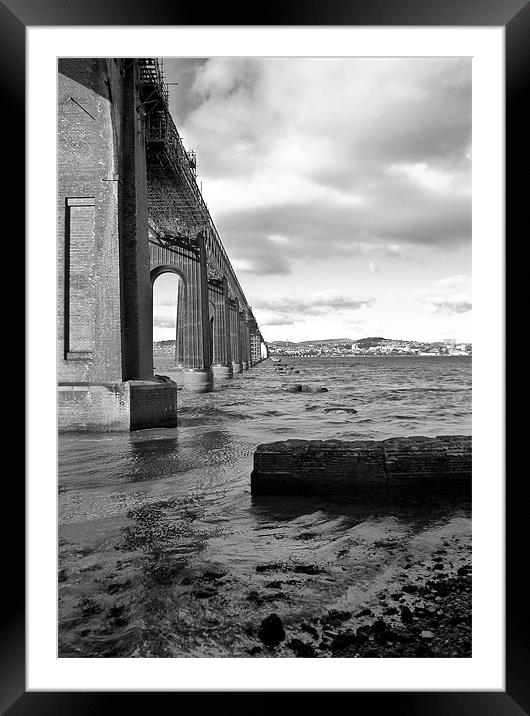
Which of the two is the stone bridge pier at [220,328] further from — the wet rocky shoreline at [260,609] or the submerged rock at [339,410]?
the wet rocky shoreline at [260,609]

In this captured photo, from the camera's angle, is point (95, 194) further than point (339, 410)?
No

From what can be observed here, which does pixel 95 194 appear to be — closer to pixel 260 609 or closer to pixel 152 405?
pixel 152 405

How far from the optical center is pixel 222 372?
35.4 metres

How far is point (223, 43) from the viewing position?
2.75m

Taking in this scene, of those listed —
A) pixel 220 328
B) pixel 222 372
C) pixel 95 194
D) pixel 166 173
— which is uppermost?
pixel 166 173

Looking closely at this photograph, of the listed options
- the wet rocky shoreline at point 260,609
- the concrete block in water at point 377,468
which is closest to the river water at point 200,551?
the wet rocky shoreline at point 260,609

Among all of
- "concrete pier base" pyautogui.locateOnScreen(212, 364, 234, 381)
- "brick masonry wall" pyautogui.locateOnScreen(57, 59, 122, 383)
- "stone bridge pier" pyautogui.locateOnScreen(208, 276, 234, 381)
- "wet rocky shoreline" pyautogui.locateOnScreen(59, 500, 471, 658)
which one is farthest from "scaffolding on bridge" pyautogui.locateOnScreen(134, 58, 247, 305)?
"concrete pier base" pyautogui.locateOnScreen(212, 364, 234, 381)

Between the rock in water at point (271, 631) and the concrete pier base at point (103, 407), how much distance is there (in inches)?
255

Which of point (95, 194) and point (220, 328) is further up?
point (95, 194)

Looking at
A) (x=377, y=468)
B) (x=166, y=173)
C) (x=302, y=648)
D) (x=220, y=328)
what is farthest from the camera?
(x=220, y=328)

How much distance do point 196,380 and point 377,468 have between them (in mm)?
18944
